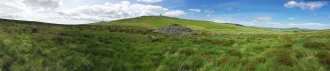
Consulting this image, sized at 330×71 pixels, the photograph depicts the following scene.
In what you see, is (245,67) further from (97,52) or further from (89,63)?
(97,52)

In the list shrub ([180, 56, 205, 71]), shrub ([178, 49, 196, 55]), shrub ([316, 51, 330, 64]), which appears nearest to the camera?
shrub ([316, 51, 330, 64])

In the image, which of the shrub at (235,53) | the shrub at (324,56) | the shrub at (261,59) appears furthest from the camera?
the shrub at (235,53)

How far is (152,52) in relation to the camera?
18.3 meters

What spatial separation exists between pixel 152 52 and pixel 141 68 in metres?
3.76

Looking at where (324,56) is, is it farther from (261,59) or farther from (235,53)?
(235,53)

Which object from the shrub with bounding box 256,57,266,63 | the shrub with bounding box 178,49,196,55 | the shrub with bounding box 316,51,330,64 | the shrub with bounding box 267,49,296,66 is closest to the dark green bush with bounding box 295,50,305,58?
the shrub with bounding box 267,49,296,66

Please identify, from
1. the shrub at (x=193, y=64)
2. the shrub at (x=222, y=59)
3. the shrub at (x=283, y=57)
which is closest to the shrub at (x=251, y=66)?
the shrub at (x=283, y=57)

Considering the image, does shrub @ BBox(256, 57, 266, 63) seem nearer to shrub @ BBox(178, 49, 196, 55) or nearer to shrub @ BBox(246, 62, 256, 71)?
shrub @ BBox(246, 62, 256, 71)

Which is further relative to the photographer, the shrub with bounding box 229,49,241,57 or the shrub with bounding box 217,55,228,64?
the shrub with bounding box 229,49,241,57

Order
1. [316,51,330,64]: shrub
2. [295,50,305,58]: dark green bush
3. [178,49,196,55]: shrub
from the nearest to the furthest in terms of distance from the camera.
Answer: [316,51,330,64]: shrub < [295,50,305,58]: dark green bush < [178,49,196,55]: shrub

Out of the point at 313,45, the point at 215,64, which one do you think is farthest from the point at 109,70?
the point at 313,45

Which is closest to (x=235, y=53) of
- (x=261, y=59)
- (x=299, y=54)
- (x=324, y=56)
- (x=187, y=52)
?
(x=261, y=59)

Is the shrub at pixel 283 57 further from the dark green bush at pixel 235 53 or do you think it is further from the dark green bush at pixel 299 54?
the dark green bush at pixel 235 53

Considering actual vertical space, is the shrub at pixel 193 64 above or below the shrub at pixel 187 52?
below
